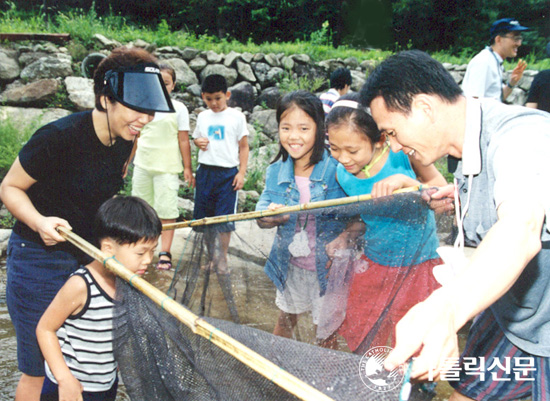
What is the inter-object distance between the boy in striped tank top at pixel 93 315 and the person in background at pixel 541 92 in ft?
13.9

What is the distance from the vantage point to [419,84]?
1.43 m

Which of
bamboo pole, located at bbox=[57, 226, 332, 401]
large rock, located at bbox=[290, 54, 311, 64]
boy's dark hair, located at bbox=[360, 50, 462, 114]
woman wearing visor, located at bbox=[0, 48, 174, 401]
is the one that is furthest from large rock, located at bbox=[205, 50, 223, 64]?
boy's dark hair, located at bbox=[360, 50, 462, 114]

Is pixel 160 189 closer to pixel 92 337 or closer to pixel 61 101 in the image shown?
pixel 92 337

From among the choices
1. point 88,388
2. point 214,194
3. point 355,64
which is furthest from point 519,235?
point 355,64

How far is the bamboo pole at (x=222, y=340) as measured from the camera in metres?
0.95

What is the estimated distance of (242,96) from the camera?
8.80 metres

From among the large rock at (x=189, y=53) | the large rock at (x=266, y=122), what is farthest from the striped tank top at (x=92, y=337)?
the large rock at (x=189, y=53)

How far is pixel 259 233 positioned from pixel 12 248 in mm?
1194

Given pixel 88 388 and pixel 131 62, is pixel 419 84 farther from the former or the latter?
pixel 88 388

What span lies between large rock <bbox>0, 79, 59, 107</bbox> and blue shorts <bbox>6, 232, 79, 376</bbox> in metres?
5.74

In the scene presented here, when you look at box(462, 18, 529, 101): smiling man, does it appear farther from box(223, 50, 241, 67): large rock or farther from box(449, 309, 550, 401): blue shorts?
box(223, 50, 241, 67): large rock

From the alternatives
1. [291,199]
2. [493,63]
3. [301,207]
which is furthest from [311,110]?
[493,63]

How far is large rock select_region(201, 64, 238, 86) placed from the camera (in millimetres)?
8749

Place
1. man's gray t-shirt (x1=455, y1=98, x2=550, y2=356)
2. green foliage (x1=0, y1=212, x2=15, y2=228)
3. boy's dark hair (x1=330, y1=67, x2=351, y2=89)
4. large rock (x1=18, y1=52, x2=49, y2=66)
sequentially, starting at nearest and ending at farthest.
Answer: man's gray t-shirt (x1=455, y1=98, x2=550, y2=356), green foliage (x1=0, y1=212, x2=15, y2=228), boy's dark hair (x1=330, y1=67, x2=351, y2=89), large rock (x1=18, y1=52, x2=49, y2=66)
